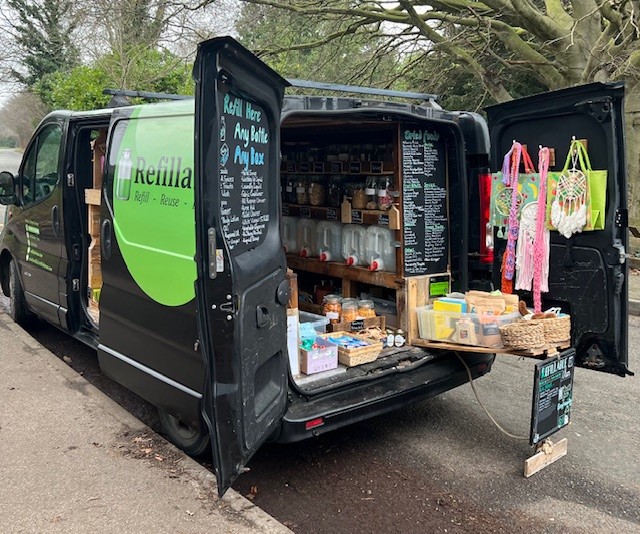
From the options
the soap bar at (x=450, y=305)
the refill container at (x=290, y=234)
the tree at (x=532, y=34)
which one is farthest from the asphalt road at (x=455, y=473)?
the tree at (x=532, y=34)

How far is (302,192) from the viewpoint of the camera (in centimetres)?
597

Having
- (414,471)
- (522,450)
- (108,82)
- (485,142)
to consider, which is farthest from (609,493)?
(108,82)

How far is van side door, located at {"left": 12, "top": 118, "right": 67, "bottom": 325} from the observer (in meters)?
5.31

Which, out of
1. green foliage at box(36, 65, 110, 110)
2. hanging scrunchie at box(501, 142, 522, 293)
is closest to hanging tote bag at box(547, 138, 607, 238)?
hanging scrunchie at box(501, 142, 522, 293)

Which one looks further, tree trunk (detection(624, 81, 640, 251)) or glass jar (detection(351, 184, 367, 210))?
tree trunk (detection(624, 81, 640, 251))

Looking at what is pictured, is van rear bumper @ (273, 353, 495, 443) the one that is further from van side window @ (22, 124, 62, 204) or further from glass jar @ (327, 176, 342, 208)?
van side window @ (22, 124, 62, 204)

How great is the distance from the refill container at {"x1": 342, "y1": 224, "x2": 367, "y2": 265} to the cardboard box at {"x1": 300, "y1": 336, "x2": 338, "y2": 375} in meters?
1.35

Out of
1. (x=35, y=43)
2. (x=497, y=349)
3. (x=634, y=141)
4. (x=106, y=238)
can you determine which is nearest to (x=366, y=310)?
(x=497, y=349)

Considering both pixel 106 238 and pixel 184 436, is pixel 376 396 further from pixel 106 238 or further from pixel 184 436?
pixel 106 238

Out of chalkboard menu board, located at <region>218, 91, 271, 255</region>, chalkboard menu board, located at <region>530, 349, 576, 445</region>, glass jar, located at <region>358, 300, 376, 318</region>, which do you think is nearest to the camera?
chalkboard menu board, located at <region>218, 91, 271, 255</region>

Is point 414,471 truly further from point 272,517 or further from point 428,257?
point 428,257

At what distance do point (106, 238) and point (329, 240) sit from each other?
7.05ft

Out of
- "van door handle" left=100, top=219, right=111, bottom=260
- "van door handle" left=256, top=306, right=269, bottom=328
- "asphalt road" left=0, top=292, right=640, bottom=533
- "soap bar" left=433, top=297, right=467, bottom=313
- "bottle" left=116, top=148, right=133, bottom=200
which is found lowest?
"asphalt road" left=0, top=292, right=640, bottom=533

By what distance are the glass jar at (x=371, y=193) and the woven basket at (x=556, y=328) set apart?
172 centimetres
